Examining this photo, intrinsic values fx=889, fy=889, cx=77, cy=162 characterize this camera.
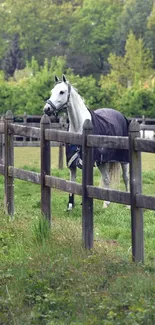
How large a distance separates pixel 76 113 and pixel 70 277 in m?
6.41

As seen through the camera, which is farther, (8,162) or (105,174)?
(105,174)

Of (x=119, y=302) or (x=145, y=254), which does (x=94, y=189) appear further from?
(x=119, y=302)

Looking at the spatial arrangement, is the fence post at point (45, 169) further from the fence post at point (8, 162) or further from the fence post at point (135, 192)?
the fence post at point (135, 192)

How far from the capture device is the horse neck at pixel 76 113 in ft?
46.3

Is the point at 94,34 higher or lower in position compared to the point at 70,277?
higher

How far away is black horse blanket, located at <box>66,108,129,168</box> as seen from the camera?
46.0 ft

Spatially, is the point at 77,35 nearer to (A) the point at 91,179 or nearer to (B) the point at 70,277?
(A) the point at 91,179

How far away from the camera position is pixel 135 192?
870 centimetres

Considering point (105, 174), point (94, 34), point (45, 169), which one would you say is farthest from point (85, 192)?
point (94, 34)

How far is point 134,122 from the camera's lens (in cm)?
877

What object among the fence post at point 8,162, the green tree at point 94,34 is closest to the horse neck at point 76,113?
the fence post at point 8,162

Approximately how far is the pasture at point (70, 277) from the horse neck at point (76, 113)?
9.45 feet

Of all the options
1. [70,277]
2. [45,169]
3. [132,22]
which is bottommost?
[70,277]

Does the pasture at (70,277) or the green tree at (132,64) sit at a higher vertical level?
the green tree at (132,64)
